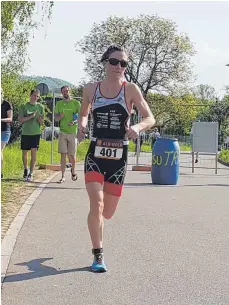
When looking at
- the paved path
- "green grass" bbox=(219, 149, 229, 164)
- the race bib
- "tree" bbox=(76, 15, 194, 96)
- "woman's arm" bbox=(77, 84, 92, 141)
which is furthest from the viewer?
"tree" bbox=(76, 15, 194, 96)

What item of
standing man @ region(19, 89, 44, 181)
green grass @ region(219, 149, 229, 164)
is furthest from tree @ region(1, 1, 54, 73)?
green grass @ region(219, 149, 229, 164)

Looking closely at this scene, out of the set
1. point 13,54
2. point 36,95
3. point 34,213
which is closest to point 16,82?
point 13,54

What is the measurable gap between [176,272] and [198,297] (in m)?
0.78

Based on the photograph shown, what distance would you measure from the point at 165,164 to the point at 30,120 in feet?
10.3

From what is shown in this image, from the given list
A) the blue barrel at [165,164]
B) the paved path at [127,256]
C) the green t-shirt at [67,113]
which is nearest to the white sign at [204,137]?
the blue barrel at [165,164]

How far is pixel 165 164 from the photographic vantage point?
47.2 feet

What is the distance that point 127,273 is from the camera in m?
5.80

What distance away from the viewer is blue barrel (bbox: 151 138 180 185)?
14383mm

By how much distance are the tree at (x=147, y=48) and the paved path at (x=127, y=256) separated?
42813 millimetres

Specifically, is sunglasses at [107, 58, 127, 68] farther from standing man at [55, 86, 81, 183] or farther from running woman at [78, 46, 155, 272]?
standing man at [55, 86, 81, 183]

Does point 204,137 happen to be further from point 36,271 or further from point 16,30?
point 36,271

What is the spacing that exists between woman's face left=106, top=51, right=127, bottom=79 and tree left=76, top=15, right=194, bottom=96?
45891 millimetres

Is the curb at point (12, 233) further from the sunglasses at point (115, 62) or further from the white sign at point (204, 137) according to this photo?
the white sign at point (204, 137)

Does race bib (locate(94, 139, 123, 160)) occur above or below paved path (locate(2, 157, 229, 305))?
above
